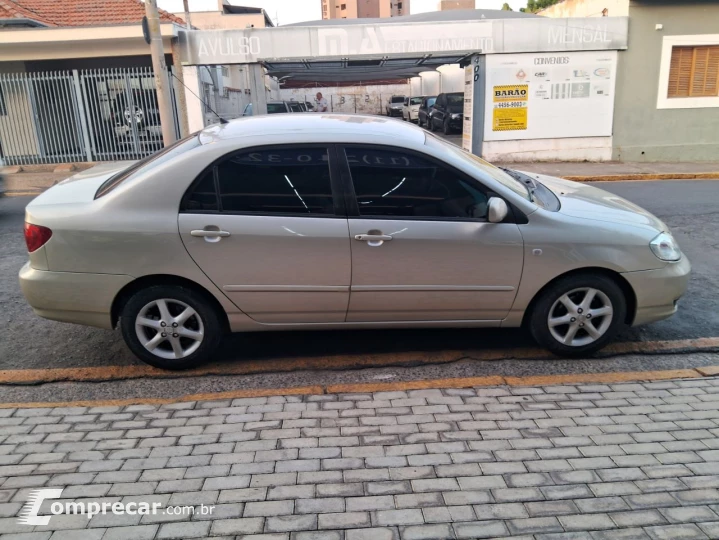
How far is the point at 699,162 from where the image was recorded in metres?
15.1

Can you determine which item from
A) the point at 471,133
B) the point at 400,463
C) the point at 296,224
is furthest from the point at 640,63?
the point at 400,463

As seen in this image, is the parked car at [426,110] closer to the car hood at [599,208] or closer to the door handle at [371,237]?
the car hood at [599,208]

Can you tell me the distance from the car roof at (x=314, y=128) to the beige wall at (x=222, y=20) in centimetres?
3845

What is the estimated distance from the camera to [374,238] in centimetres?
400

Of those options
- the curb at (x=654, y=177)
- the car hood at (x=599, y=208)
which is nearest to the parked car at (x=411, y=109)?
the curb at (x=654, y=177)

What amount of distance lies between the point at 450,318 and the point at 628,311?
4.33 ft

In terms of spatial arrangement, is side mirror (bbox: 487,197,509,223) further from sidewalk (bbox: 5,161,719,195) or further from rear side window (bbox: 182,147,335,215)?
sidewalk (bbox: 5,161,719,195)

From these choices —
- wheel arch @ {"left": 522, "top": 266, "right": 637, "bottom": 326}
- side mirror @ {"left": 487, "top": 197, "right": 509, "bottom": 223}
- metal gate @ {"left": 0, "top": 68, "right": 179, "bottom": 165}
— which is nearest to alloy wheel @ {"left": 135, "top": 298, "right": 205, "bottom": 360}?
side mirror @ {"left": 487, "top": 197, "right": 509, "bottom": 223}

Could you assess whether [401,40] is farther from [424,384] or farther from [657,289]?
[424,384]

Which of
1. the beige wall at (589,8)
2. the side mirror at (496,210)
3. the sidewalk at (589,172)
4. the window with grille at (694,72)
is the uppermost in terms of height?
the beige wall at (589,8)

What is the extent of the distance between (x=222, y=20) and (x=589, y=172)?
3397cm

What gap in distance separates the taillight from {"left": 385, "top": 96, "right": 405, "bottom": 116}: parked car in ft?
101

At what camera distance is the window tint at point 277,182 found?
4043mm

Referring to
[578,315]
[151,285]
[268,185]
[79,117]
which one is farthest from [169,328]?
[79,117]
